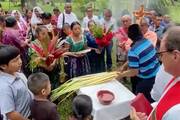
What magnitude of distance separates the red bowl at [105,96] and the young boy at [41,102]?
47.4 inches

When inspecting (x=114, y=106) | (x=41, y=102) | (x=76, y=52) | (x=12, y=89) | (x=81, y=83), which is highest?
(x=12, y=89)

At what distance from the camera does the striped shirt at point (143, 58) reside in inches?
181

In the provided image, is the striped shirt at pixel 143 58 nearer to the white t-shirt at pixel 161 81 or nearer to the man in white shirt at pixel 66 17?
the white t-shirt at pixel 161 81

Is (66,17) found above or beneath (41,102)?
above

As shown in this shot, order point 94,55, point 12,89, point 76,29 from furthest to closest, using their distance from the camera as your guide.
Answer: point 94,55 → point 76,29 → point 12,89

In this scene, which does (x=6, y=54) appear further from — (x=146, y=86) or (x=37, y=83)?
(x=146, y=86)

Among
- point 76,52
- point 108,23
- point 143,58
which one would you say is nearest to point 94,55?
point 76,52

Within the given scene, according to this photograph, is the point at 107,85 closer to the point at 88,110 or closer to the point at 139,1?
the point at 88,110

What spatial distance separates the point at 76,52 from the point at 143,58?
1903mm

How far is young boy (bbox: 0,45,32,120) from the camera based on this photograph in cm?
304

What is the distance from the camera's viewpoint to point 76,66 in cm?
637

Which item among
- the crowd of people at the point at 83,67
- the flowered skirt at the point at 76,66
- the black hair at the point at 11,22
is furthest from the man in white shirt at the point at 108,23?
the black hair at the point at 11,22

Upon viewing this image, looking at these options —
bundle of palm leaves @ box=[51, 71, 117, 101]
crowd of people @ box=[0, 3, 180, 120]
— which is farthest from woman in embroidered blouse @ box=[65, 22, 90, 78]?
Result: bundle of palm leaves @ box=[51, 71, 117, 101]

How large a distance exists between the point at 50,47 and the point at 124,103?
5.49ft
